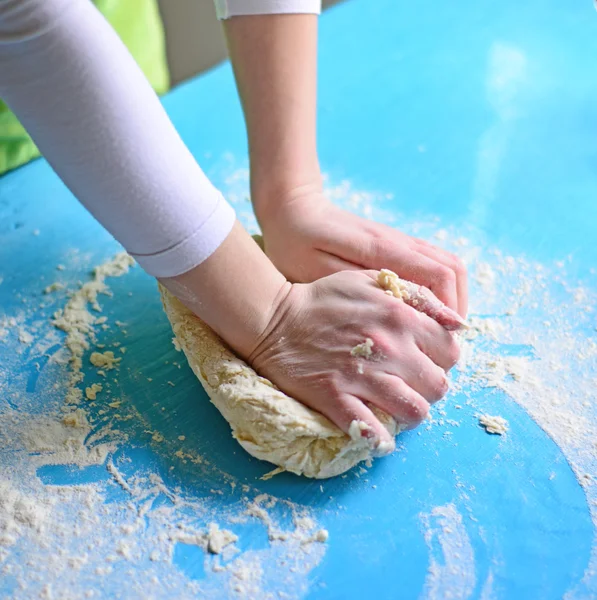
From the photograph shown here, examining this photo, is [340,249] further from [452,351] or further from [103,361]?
[103,361]

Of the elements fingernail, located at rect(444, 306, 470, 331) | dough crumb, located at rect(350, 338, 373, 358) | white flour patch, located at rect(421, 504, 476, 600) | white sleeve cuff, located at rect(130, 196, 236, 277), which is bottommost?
white flour patch, located at rect(421, 504, 476, 600)

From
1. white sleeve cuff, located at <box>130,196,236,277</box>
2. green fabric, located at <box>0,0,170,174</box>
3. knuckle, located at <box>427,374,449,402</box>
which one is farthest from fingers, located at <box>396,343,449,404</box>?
green fabric, located at <box>0,0,170,174</box>

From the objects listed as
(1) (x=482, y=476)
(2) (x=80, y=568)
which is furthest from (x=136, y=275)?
(1) (x=482, y=476)

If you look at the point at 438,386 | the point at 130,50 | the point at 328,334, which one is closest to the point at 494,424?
the point at 438,386

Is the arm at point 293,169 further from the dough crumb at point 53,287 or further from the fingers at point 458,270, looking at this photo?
the dough crumb at point 53,287

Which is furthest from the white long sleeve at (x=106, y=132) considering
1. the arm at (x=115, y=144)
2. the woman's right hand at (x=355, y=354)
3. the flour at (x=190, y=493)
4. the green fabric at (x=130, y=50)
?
the green fabric at (x=130, y=50)

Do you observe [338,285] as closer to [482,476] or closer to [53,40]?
[482,476]

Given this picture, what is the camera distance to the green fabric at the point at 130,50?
1147 millimetres

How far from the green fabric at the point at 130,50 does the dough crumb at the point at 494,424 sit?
2.69 feet

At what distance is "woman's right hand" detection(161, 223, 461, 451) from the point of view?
716 millimetres

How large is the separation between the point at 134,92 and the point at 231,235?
0.17 metres

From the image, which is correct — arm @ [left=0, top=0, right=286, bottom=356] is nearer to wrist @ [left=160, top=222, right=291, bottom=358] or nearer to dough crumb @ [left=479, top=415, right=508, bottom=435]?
wrist @ [left=160, top=222, right=291, bottom=358]

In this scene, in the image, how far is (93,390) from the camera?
83 centimetres

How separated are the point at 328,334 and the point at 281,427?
119mm
